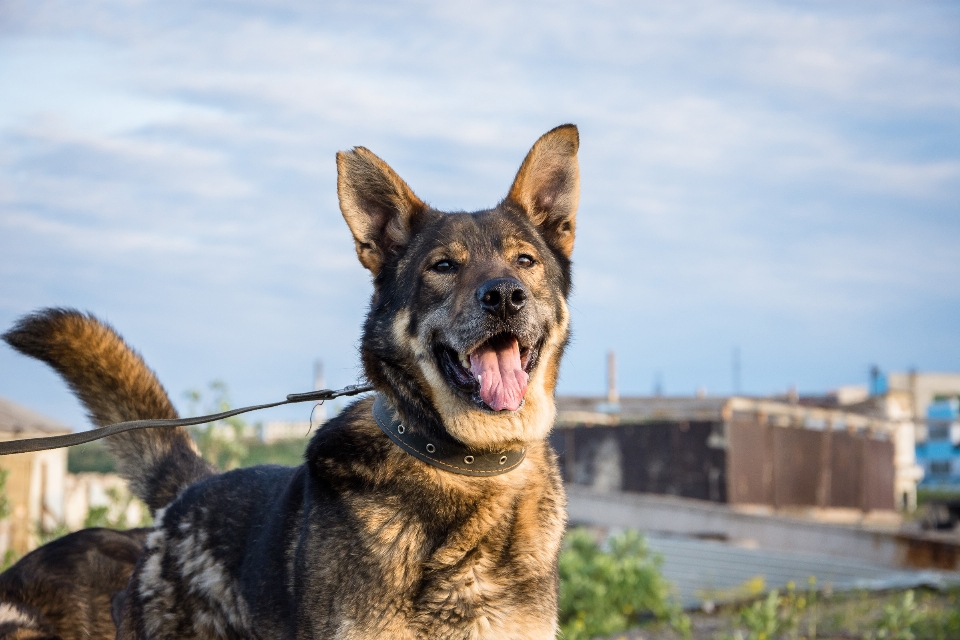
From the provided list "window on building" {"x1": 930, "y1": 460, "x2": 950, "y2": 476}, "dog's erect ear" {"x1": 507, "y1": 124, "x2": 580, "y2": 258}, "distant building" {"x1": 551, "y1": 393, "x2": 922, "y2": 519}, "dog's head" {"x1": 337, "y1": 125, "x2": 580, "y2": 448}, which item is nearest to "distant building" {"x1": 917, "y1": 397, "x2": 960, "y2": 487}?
"window on building" {"x1": 930, "y1": 460, "x2": 950, "y2": 476}

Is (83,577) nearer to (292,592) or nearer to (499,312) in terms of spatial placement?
(292,592)

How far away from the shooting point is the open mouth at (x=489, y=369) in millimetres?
3789

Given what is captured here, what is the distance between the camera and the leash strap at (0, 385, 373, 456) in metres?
3.96

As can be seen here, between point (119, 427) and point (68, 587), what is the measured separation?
1.06m

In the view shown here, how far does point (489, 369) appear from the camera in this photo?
3.84m

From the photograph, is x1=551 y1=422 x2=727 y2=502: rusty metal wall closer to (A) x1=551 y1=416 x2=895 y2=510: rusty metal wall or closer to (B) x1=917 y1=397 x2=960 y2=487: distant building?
(A) x1=551 y1=416 x2=895 y2=510: rusty metal wall

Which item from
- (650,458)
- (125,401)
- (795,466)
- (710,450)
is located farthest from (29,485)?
(795,466)

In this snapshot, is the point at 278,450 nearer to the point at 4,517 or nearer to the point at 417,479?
the point at 4,517

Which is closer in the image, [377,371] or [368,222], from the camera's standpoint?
[377,371]

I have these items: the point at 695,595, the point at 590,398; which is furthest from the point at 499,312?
the point at 590,398

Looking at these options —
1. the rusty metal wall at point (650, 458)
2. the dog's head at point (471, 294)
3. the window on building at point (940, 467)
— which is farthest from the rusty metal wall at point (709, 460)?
the window on building at point (940, 467)

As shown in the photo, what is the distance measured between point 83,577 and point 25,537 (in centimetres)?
536

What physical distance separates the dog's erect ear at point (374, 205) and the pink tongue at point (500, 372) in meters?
0.74

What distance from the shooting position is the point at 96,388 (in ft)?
16.2
